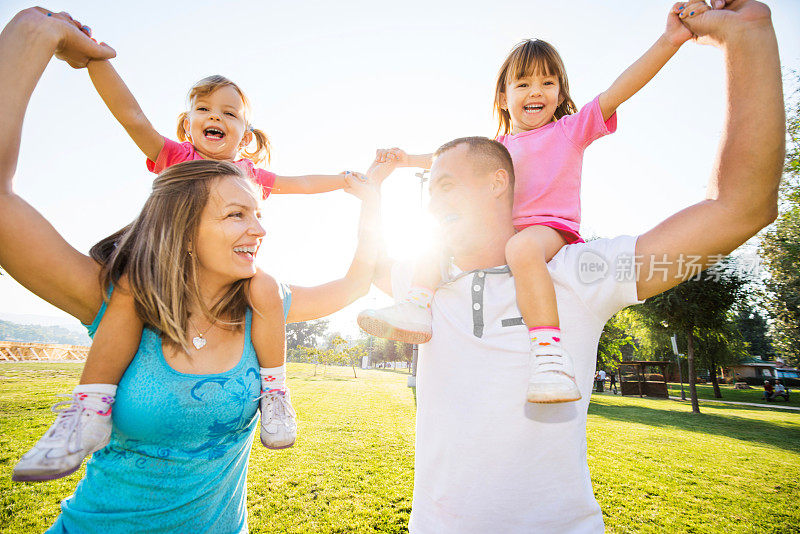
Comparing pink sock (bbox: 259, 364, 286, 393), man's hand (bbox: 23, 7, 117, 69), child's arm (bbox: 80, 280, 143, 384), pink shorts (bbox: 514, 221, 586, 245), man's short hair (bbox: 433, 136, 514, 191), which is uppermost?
man's hand (bbox: 23, 7, 117, 69)

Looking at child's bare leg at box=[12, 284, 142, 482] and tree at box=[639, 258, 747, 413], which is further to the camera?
tree at box=[639, 258, 747, 413]

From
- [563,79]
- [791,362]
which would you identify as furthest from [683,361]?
[563,79]

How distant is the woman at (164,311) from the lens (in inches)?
57.2

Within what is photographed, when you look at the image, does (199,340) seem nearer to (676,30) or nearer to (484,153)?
(484,153)

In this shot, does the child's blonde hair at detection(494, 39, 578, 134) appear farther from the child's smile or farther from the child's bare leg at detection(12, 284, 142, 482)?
the child's bare leg at detection(12, 284, 142, 482)

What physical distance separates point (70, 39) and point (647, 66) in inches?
109

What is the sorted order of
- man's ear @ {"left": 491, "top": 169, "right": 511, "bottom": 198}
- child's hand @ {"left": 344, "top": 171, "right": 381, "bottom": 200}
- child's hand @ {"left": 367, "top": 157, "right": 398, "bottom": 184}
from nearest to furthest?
man's ear @ {"left": 491, "top": 169, "right": 511, "bottom": 198} < child's hand @ {"left": 344, "top": 171, "right": 381, "bottom": 200} < child's hand @ {"left": 367, "top": 157, "right": 398, "bottom": 184}

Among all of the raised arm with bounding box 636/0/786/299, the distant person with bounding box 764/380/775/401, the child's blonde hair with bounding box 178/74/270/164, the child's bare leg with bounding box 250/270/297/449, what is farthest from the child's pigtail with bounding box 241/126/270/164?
the distant person with bounding box 764/380/775/401

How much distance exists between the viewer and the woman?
1.45m

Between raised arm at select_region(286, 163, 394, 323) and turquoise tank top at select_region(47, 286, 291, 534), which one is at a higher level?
raised arm at select_region(286, 163, 394, 323)

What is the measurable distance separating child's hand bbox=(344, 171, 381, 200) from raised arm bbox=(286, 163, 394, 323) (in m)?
0.08

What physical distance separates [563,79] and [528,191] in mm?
1095

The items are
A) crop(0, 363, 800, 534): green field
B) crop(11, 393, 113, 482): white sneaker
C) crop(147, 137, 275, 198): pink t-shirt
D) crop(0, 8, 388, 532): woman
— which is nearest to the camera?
crop(11, 393, 113, 482): white sneaker

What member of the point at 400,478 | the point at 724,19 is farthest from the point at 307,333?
the point at 724,19
